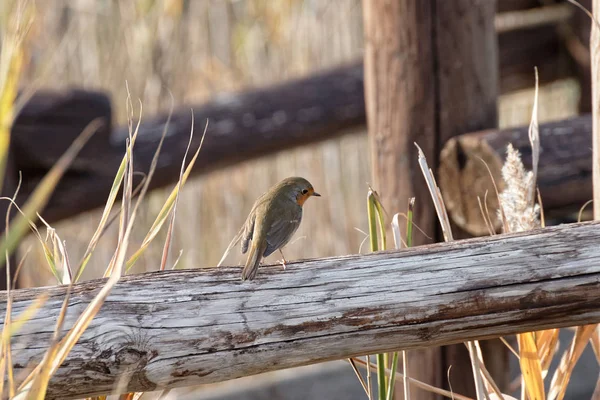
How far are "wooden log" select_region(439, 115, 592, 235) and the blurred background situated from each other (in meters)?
2.33

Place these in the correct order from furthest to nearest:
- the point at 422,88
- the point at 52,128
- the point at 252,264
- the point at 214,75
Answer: the point at 214,75, the point at 52,128, the point at 422,88, the point at 252,264

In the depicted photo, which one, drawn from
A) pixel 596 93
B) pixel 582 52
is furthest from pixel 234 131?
pixel 596 93

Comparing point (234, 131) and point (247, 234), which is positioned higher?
point (234, 131)

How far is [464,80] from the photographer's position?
2764 mm

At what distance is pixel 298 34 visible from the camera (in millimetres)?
5426

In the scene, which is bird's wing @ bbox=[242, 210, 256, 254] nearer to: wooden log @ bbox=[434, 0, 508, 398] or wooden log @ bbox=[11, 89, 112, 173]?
wooden log @ bbox=[434, 0, 508, 398]

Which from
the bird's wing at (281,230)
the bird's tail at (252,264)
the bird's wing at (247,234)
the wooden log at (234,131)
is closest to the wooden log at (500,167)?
the bird's wing at (281,230)

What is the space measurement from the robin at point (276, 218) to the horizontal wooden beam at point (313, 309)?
569mm

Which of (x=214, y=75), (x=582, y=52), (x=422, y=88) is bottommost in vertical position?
(x=422, y=88)

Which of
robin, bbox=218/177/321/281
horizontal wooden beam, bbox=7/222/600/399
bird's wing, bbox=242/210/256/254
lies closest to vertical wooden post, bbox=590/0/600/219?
horizontal wooden beam, bbox=7/222/600/399

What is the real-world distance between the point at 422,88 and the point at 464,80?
165mm

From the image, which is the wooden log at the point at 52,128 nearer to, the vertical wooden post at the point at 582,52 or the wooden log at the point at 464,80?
the wooden log at the point at 464,80

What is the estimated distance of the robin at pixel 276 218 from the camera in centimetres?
219

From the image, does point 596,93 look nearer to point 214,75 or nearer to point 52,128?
point 52,128
